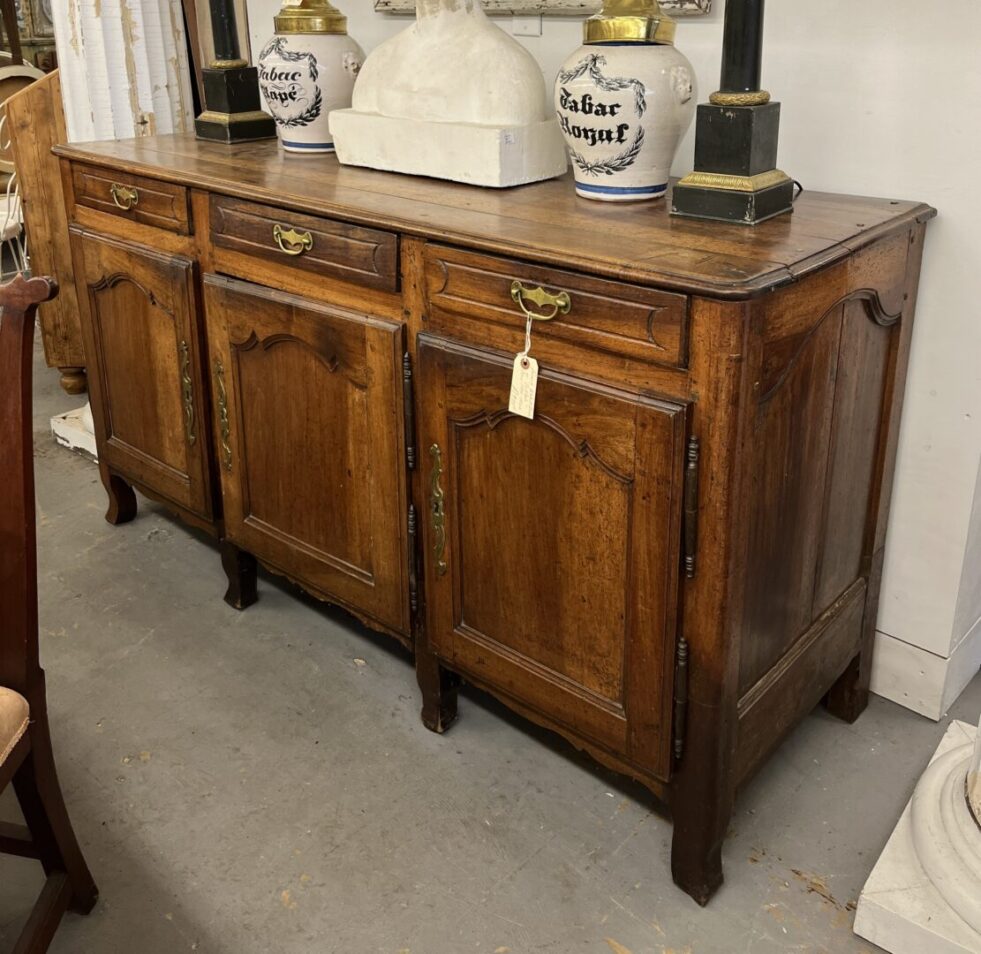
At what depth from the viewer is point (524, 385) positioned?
1412 mm

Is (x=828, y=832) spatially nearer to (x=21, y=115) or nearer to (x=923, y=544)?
(x=923, y=544)

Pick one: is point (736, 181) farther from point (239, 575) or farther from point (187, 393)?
point (239, 575)

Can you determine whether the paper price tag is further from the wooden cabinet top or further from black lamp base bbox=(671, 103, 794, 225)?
black lamp base bbox=(671, 103, 794, 225)

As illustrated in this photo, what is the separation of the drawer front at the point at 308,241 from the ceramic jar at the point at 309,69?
0.33 meters

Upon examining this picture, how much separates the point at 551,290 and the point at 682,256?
17 cm

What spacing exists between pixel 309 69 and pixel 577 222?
865 millimetres

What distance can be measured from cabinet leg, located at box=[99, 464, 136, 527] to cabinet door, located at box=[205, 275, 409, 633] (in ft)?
1.98

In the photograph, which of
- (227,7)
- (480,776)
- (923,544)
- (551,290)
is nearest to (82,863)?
(480,776)

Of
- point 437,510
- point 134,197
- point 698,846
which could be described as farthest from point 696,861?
point 134,197

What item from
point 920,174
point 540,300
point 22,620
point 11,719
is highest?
point 920,174

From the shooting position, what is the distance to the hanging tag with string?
140cm

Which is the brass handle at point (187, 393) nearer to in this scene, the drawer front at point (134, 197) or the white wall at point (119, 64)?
the drawer front at point (134, 197)

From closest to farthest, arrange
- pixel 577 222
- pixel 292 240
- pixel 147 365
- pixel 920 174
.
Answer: pixel 577 222 → pixel 920 174 → pixel 292 240 → pixel 147 365

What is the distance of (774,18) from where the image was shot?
166 centimetres
